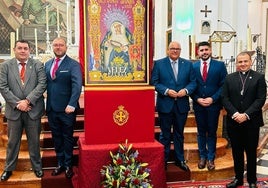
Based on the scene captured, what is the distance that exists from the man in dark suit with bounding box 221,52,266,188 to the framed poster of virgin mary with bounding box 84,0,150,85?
3.38 feet

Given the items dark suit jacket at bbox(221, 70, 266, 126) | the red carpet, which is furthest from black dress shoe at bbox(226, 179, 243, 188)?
dark suit jacket at bbox(221, 70, 266, 126)

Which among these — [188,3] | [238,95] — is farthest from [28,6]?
[238,95]

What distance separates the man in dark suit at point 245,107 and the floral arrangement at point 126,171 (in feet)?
3.62

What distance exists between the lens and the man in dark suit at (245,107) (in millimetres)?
3838

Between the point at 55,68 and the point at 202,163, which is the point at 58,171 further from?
the point at 202,163

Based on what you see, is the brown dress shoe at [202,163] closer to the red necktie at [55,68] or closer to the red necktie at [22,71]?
the red necktie at [55,68]

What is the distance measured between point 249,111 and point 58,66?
85.8 inches

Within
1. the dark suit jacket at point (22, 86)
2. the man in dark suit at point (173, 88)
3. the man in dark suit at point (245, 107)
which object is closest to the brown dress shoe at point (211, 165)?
the man in dark suit at point (245, 107)

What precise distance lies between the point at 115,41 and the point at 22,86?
118 cm

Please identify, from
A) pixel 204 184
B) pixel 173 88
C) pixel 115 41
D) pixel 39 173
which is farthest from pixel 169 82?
pixel 39 173

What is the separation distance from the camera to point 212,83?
4281 mm

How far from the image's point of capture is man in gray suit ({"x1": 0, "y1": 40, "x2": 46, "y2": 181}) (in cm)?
395

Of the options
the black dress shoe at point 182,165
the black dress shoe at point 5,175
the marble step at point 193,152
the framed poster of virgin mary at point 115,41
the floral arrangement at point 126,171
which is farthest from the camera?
the marble step at point 193,152

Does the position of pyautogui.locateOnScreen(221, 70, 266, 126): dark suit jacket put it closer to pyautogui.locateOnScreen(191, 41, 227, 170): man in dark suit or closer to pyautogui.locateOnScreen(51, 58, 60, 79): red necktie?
pyautogui.locateOnScreen(191, 41, 227, 170): man in dark suit
